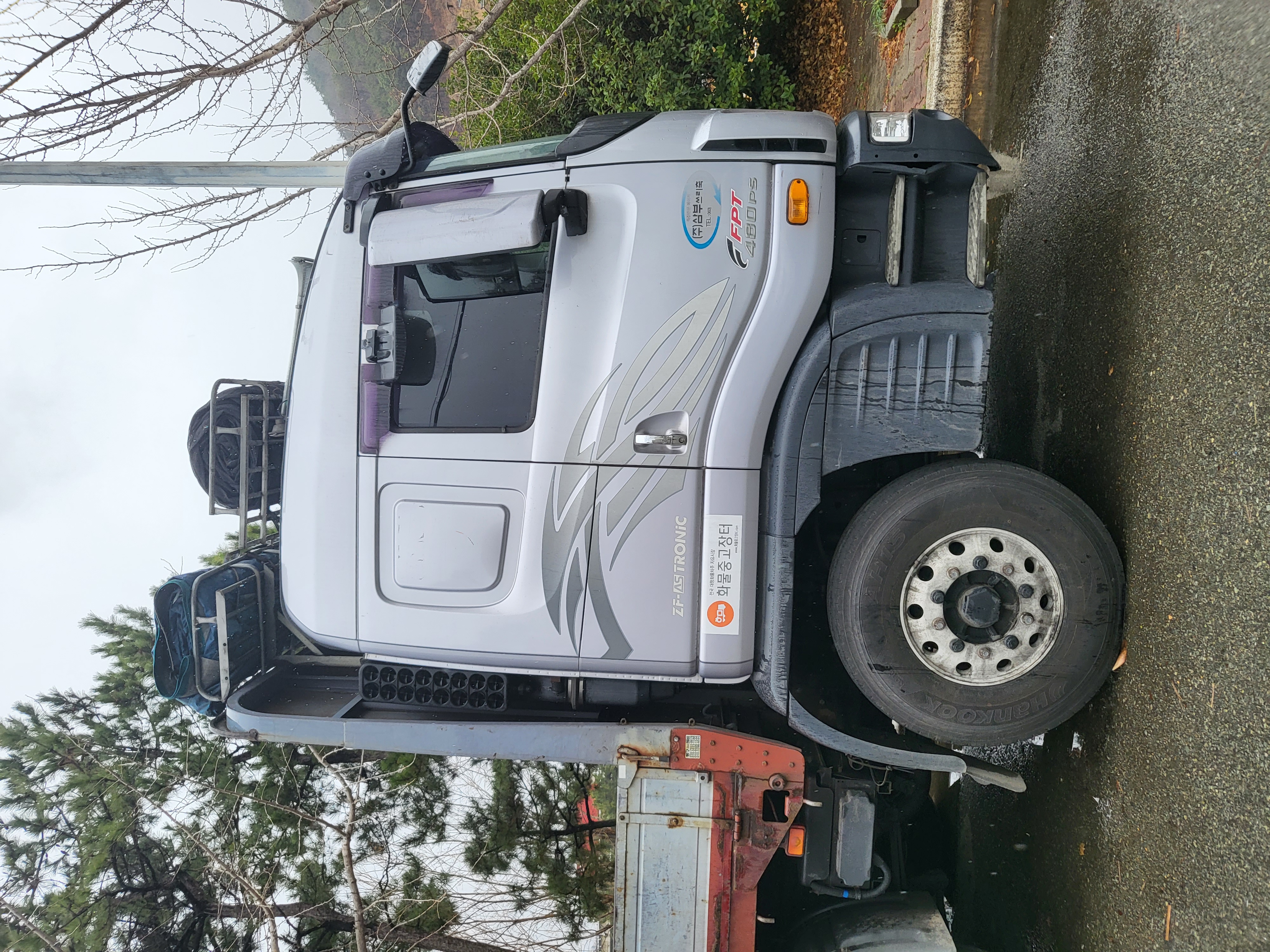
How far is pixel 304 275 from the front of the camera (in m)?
3.96

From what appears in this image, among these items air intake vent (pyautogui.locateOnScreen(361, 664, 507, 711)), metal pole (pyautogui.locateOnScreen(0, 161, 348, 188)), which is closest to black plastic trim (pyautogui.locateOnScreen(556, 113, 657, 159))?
metal pole (pyautogui.locateOnScreen(0, 161, 348, 188))

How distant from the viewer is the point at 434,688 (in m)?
3.33

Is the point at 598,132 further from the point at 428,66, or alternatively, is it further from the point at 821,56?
the point at 821,56

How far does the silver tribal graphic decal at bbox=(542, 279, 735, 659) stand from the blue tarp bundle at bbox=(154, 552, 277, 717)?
1746 mm

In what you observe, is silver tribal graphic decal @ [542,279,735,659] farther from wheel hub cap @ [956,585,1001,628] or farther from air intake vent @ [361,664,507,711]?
wheel hub cap @ [956,585,1001,628]

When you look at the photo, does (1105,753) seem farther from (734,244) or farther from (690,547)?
(734,244)

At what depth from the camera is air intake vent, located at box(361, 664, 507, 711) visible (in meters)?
3.30

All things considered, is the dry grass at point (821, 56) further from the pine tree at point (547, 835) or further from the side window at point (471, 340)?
the pine tree at point (547, 835)

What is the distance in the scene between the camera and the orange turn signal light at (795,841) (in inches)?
128

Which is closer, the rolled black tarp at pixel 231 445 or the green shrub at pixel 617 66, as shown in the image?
the rolled black tarp at pixel 231 445

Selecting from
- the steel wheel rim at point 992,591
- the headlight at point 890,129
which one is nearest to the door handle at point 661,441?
the steel wheel rim at point 992,591

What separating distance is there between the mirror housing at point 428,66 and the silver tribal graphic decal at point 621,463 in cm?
141

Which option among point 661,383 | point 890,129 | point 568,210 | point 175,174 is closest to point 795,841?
point 661,383

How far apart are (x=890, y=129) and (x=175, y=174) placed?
3.51 metres
